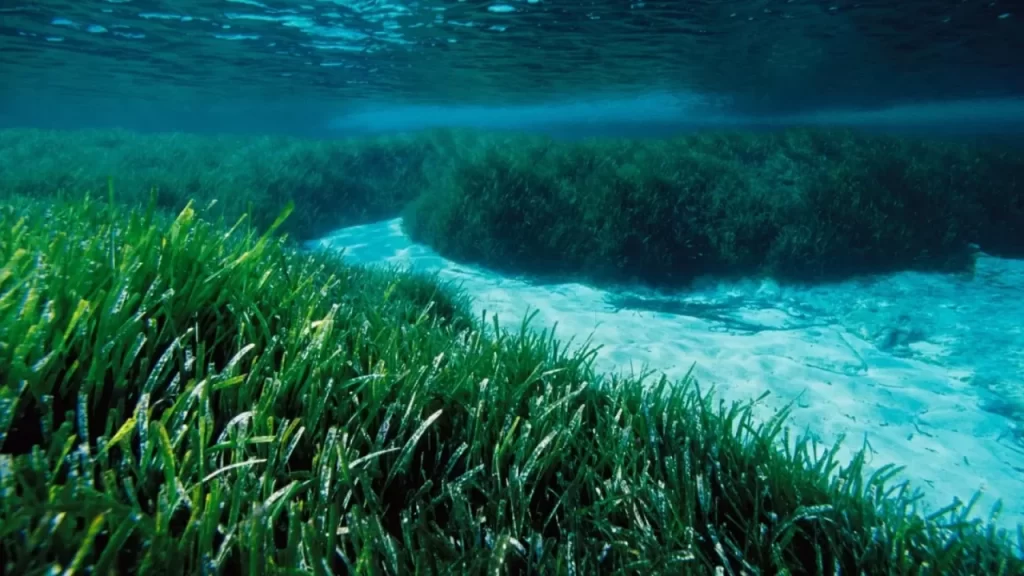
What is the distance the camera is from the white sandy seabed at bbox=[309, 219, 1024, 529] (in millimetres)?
5496

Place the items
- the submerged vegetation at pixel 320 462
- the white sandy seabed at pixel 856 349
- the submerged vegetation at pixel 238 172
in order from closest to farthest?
the submerged vegetation at pixel 320 462 < the white sandy seabed at pixel 856 349 < the submerged vegetation at pixel 238 172

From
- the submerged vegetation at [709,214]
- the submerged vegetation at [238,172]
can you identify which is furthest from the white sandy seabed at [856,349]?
the submerged vegetation at [238,172]

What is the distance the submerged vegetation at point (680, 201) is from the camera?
1118 cm

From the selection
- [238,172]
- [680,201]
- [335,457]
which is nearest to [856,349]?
[680,201]

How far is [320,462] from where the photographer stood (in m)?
1.99

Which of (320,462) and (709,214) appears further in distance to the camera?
(709,214)

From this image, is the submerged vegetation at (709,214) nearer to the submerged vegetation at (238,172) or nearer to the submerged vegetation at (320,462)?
the submerged vegetation at (238,172)

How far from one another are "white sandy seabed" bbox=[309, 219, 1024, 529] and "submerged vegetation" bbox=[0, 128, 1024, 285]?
75 centimetres

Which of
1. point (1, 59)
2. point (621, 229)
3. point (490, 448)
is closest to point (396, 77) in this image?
point (1, 59)

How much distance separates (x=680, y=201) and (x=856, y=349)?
192 inches

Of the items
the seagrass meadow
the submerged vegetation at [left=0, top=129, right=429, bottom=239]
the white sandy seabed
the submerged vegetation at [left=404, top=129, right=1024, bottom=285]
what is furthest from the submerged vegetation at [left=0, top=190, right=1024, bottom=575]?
the submerged vegetation at [left=0, top=129, right=429, bottom=239]

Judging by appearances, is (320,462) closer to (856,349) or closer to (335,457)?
(335,457)

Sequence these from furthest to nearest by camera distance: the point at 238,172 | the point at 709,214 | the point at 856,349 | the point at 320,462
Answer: the point at 238,172, the point at 709,214, the point at 856,349, the point at 320,462

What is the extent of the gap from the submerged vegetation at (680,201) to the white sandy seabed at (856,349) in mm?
752
